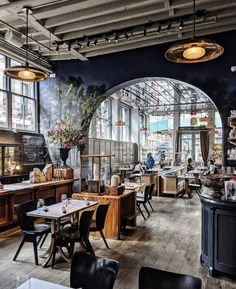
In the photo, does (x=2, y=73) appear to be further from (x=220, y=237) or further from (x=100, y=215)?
(x=220, y=237)

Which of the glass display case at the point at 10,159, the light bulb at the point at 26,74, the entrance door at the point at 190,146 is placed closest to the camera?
the light bulb at the point at 26,74

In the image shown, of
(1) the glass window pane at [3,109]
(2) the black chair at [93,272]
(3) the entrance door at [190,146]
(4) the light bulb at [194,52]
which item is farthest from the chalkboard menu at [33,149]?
(3) the entrance door at [190,146]

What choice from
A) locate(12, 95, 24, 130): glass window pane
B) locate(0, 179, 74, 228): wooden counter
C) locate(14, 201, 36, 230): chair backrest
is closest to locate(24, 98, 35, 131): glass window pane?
locate(12, 95, 24, 130): glass window pane

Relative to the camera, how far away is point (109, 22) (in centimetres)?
577

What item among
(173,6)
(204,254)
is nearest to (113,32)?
(173,6)

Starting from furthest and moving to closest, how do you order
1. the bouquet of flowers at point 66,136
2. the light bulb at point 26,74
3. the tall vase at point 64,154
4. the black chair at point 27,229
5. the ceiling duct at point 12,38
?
the tall vase at point 64,154 < the bouquet of flowers at point 66,136 < the ceiling duct at point 12,38 < the light bulb at point 26,74 < the black chair at point 27,229

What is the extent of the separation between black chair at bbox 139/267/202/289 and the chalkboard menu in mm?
5981

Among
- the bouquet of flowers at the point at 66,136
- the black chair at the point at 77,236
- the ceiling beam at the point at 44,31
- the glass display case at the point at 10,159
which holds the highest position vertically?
the ceiling beam at the point at 44,31

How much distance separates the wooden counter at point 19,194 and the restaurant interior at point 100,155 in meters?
0.03

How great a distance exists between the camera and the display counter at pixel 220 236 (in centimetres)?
353

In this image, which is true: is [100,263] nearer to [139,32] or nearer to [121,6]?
[121,6]

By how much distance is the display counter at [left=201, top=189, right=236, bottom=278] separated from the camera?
3.53 meters

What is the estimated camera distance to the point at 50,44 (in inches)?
274

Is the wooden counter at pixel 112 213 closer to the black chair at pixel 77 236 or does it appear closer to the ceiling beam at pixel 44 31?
the black chair at pixel 77 236
